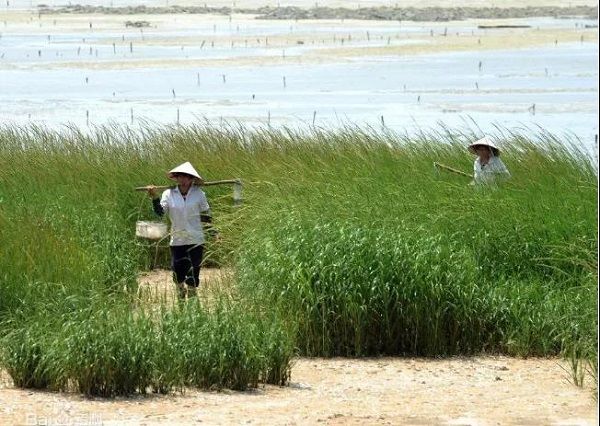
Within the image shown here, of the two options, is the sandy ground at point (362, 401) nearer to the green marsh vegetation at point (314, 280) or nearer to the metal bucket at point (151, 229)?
the green marsh vegetation at point (314, 280)

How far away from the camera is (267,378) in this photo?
10.3 metres

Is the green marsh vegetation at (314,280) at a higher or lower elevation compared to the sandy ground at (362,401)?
higher

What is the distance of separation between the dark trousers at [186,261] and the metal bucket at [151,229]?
1.46m

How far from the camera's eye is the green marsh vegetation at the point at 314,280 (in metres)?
10.0

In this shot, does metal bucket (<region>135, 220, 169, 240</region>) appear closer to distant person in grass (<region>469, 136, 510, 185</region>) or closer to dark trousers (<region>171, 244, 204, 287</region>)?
dark trousers (<region>171, 244, 204, 287</region>)

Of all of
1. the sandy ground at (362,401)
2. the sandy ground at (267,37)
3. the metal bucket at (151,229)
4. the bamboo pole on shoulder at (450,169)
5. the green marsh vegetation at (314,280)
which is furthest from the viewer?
the sandy ground at (267,37)

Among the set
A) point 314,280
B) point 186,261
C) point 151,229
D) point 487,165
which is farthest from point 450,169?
point 314,280

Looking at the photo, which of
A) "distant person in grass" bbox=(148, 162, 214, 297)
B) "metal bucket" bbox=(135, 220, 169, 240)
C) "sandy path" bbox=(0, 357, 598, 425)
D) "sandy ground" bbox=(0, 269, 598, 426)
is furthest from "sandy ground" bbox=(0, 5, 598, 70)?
"sandy path" bbox=(0, 357, 598, 425)

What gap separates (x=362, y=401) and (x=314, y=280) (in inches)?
70.6

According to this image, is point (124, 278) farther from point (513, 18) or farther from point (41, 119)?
point (513, 18)

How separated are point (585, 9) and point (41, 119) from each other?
37104 mm

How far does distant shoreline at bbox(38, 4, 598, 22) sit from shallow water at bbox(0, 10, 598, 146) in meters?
9.20

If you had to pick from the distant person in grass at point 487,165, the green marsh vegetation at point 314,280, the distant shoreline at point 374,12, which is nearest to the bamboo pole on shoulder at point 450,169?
the green marsh vegetation at point 314,280

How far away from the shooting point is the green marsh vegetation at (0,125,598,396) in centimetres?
1005
